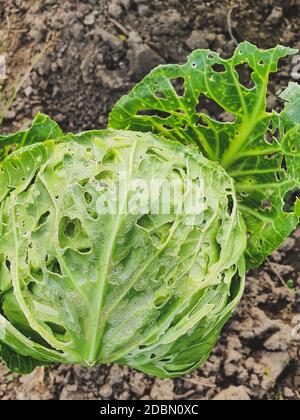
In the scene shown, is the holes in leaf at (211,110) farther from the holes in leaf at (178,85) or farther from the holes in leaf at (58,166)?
the holes in leaf at (58,166)

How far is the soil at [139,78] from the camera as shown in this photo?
3.18 meters

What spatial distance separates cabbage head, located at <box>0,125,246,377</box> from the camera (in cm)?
222

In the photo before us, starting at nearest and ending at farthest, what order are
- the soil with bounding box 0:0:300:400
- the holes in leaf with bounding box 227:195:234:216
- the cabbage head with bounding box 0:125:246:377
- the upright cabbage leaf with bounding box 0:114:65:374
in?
the cabbage head with bounding box 0:125:246:377, the upright cabbage leaf with bounding box 0:114:65:374, the holes in leaf with bounding box 227:195:234:216, the soil with bounding box 0:0:300:400

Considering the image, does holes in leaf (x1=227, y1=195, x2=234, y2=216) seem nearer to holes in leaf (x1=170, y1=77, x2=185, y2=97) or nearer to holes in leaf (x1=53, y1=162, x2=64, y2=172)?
holes in leaf (x1=53, y1=162, x2=64, y2=172)

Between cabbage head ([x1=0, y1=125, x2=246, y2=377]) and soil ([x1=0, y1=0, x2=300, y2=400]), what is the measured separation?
0.79 m

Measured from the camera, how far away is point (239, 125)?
274 centimetres

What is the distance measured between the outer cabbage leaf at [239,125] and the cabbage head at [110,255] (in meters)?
0.28

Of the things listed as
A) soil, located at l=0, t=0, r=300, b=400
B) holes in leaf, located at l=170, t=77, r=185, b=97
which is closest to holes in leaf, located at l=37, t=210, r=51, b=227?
soil, located at l=0, t=0, r=300, b=400

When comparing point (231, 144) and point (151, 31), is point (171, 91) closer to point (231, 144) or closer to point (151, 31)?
point (231, 144)

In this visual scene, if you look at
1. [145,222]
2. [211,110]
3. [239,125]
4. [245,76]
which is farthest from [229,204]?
[245,76]

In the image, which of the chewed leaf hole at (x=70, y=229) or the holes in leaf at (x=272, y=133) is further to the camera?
the holes in leaf at (x=272, y=133)

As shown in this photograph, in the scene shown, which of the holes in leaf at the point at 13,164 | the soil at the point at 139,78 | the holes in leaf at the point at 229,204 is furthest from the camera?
the soil at the point at 139,78

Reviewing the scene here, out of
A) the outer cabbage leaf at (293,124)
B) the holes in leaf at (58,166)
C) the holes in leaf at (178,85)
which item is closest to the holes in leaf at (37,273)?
the holes in leaf at (58,166)

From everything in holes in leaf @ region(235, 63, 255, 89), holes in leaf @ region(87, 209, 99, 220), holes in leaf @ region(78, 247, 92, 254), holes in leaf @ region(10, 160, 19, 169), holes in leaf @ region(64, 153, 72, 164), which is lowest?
holes in leaf @ region(235, 63, 255, 89)
